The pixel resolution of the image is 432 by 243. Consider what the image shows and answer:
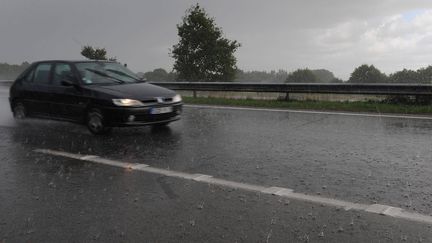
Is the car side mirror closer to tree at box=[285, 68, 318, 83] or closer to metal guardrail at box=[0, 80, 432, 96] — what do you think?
metal guardrail at box=[0, 80, 432, 96]

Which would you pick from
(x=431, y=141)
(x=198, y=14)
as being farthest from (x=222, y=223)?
(x=198, y=14)

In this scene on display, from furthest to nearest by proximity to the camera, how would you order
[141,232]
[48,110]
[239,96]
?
1. [239,96]
2. [48,110]
3. [141,232]

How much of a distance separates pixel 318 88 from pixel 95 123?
25.4ft

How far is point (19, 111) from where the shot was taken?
34.3ft

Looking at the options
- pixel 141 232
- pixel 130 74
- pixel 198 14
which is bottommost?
pixel 141 232

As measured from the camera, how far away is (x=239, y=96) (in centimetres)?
1675

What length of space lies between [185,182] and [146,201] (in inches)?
29.4

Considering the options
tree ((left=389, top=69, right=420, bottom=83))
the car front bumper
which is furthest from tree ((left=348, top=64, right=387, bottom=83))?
the car front bumper

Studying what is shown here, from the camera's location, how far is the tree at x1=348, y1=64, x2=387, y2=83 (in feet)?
203

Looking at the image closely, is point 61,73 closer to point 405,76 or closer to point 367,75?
point 405,76

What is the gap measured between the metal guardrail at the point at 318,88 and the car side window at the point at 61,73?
729cm

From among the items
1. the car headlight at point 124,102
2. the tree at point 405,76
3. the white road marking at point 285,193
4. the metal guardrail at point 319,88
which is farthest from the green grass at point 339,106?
the tree at point 405,76

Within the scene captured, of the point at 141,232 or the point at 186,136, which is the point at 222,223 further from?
the point at 186,136

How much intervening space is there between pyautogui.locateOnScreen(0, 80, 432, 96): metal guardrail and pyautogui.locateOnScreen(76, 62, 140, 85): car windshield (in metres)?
6.12
